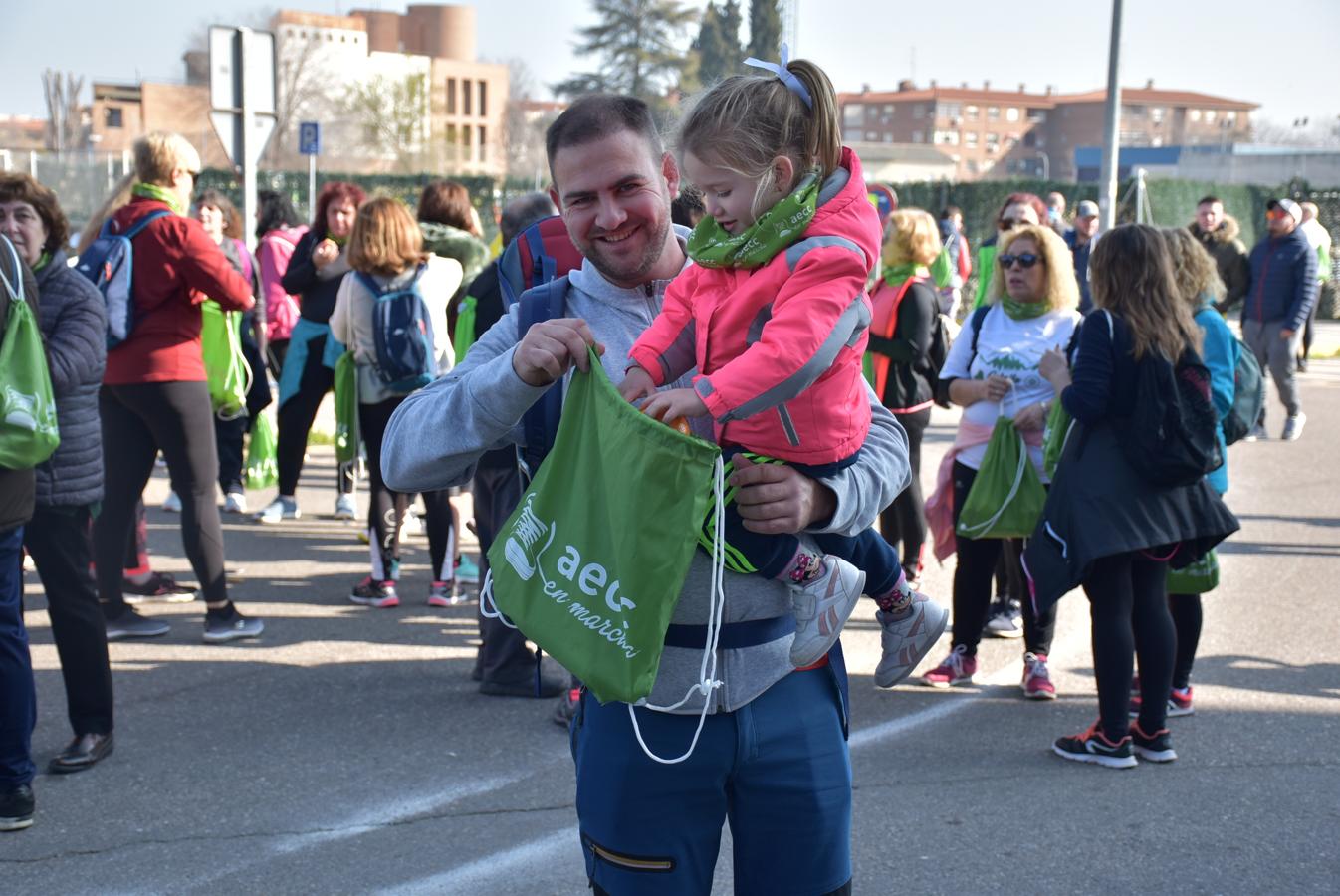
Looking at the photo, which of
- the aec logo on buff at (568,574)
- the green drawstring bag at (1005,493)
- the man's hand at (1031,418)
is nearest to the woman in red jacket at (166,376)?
the green drawstring bag at (1005,493)

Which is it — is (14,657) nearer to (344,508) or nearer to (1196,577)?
(1196,577)

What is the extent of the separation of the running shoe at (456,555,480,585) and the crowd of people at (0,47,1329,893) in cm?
2

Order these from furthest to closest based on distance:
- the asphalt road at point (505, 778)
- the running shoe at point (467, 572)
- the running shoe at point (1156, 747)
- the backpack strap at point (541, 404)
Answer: the running shoe at point (467, 572) → the running shoe at point (1156, 747) → the asphalt road at point (505, 778) → the backpack strap at point (541, 404)

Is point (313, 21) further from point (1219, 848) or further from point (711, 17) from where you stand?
point (1219, 848)

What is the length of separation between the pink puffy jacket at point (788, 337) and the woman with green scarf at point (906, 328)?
14.7 feet

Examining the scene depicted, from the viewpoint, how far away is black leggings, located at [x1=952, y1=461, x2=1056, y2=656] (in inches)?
225

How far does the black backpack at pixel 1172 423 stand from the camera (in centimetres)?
462

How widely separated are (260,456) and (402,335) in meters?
2.22

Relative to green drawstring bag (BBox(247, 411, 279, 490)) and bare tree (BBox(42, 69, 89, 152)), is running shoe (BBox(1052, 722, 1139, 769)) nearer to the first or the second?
green drawstring bag (BBox(247, 411, 279, 490))

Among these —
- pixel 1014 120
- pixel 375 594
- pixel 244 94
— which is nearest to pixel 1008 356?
pixel 375 594

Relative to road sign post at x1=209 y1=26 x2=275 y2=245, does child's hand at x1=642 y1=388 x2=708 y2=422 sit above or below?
below

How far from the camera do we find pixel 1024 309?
575cm

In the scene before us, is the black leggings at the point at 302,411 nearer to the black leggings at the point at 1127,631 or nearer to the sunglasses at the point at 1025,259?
the sunglasses at the point at 1025,259

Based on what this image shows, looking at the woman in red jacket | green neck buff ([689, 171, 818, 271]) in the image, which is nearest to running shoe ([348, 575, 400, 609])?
the woman in red jacket
